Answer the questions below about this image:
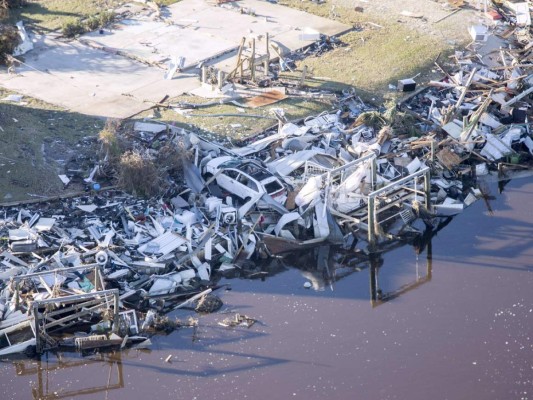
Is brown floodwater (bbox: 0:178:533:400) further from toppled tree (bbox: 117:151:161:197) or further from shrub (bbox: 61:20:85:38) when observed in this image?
shrub (bbox: 61:20:85:38)

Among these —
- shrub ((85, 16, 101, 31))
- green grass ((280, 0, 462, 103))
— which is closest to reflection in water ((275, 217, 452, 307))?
green grass ((280, 0, 462, 103))

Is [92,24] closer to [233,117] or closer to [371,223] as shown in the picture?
[233,117]

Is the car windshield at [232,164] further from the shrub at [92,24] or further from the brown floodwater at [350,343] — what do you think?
the shrub at [92,24]

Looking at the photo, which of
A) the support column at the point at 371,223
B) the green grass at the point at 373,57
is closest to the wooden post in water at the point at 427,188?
the support column at the point at 371,223

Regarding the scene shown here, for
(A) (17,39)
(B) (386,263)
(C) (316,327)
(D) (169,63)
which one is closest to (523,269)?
(B) (386,263)

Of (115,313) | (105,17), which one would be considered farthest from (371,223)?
(105,17)

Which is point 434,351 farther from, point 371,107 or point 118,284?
point 371,107
